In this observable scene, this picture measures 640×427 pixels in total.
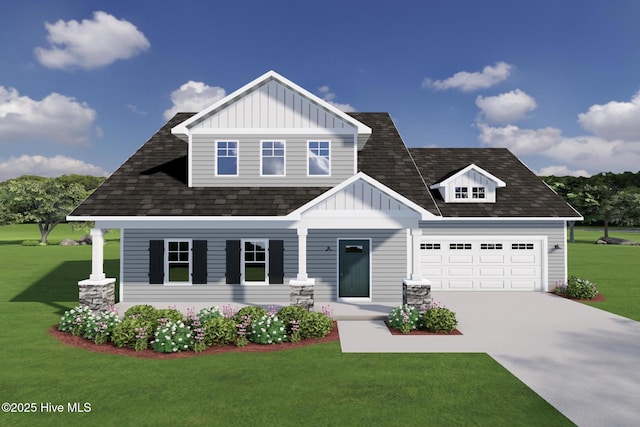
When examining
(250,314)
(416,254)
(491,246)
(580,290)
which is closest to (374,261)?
(416,254)

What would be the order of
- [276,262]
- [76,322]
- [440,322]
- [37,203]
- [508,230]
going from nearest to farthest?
[76,322] < [440,322] < [276,262] < [508,230] < [37,203]

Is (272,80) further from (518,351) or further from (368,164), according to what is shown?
(518,351)

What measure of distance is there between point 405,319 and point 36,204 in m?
49.5

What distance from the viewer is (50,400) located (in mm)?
6645

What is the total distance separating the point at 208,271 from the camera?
14383mm

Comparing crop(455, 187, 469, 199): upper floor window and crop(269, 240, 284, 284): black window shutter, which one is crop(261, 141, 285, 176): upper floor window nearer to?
crop(269, 240, 284, 284): black window shutter

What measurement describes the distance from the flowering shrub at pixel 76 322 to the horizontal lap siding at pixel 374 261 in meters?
7.28

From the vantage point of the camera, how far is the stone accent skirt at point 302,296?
11.7 metres

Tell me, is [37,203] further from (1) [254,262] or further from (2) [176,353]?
(2) [176,353]

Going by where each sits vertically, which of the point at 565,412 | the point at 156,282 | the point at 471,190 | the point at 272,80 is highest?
the point at 272,80

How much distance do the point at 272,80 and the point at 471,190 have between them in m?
10.4

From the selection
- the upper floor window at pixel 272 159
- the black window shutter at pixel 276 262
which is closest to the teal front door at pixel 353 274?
the black window shutter at pixel 276 262

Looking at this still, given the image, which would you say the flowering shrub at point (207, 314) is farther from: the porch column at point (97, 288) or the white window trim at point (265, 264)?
the porch column at point (97, 288)

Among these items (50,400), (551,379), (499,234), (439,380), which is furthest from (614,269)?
(50,400)
